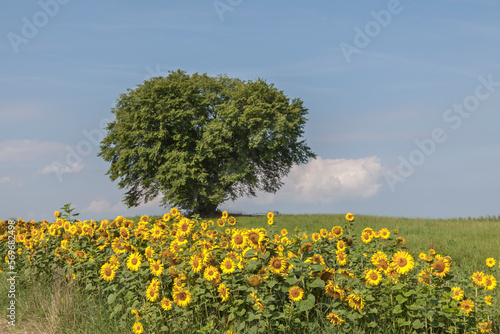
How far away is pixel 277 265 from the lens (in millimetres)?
4691

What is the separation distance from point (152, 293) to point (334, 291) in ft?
6.64

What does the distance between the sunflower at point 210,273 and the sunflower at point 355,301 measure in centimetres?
141

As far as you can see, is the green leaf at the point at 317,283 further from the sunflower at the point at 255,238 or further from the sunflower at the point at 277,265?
the sunflower at the point at 255,238

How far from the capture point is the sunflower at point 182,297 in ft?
15.8

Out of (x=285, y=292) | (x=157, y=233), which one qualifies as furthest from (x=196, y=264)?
(x=157, y=233)

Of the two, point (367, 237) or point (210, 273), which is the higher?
point (367, 237)

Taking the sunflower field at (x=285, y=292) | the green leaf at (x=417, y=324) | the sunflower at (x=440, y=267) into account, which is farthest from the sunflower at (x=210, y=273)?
the sunflower at (x=440, y=267)

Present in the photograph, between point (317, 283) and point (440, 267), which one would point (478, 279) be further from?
point (317, 283)

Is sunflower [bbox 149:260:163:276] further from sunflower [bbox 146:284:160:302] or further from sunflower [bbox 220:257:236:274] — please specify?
sunflower [bbox 220:257:236:274]

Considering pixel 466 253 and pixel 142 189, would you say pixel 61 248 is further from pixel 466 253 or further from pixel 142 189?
pixel 142 189

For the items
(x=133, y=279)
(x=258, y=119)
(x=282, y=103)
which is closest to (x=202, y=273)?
(x=133, y=279)

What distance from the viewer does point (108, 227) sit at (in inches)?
286

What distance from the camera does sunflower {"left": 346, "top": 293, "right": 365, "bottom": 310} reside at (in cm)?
470

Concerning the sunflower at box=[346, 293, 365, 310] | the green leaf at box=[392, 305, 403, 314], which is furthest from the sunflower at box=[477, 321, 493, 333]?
the sunflower at box=[346, 293, 365, 310]
